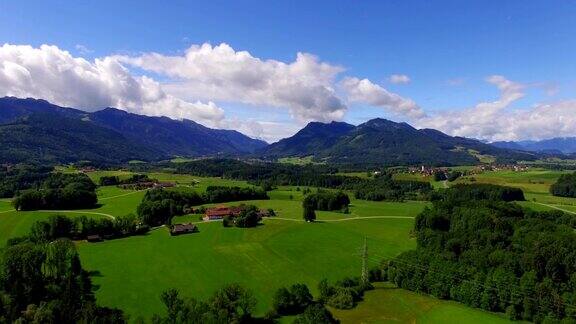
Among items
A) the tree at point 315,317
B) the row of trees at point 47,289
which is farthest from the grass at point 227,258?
the tree at point 315,317

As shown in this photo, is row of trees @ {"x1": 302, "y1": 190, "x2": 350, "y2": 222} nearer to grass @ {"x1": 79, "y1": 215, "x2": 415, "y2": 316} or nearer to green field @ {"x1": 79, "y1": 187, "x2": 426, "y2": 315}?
green field @ {"x1": 79, "y1": 187, "x2": 426, "y2": 315}

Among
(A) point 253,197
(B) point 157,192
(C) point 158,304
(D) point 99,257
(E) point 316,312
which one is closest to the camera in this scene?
(E) point 316,312

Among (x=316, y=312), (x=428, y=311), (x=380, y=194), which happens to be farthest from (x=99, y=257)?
(x=380, y=194)

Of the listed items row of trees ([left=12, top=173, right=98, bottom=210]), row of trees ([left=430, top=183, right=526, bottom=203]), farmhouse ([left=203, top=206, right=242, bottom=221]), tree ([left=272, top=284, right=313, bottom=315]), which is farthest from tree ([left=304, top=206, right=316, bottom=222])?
row of trees ([left=12, top=173, right=98, bottom=210])

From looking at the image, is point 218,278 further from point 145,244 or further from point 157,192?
point 157,192

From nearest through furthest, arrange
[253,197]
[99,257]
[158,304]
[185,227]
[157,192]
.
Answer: [158,304], [99,257], [185,227], [157,192], [253,197]
